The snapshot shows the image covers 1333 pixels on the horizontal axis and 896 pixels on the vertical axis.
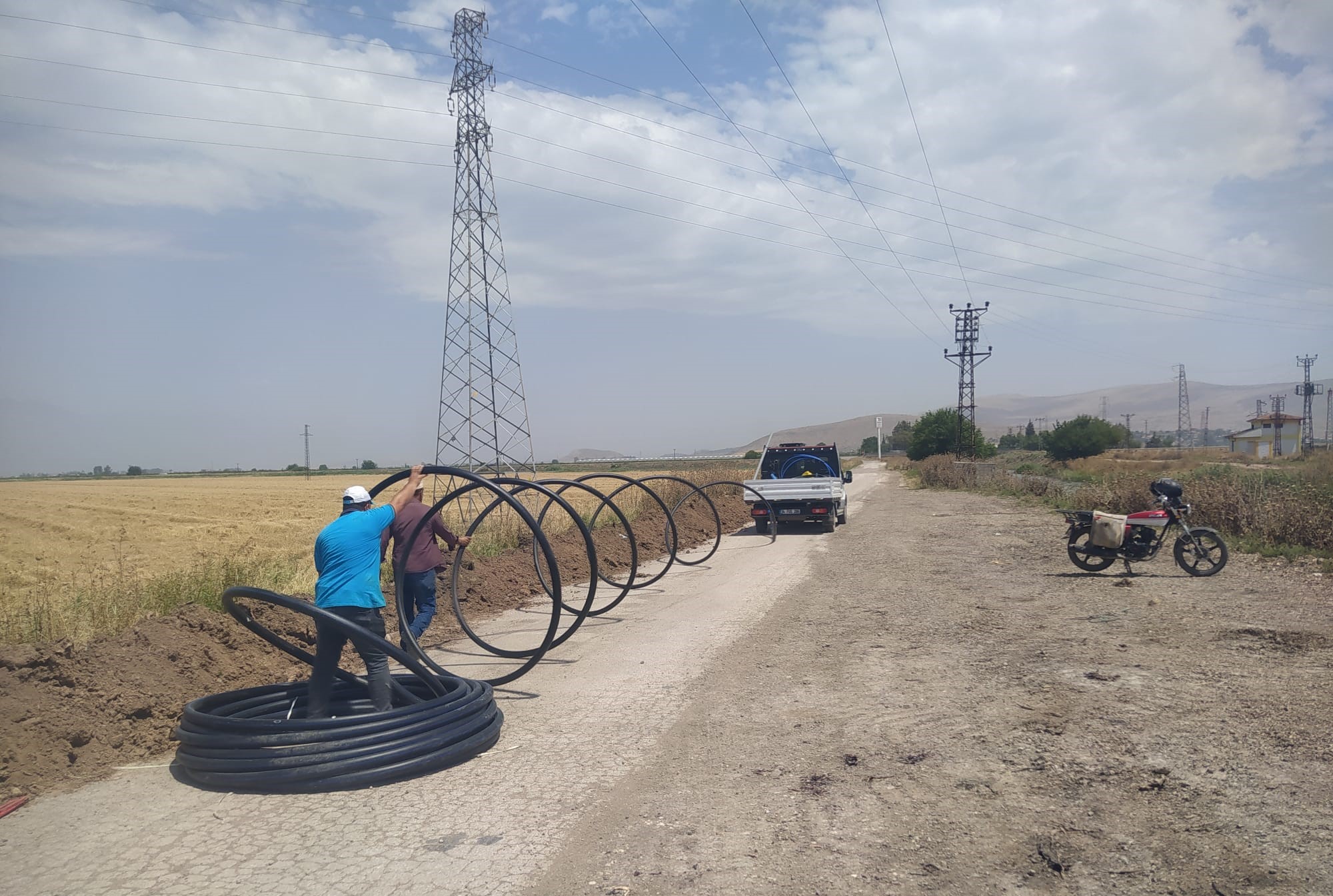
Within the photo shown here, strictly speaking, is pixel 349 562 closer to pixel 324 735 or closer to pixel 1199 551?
pixel 324 735

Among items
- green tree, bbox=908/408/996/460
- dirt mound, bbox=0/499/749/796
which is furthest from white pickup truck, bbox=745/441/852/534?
green tree, bbox=908/408/996/460

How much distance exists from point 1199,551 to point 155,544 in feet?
82.1

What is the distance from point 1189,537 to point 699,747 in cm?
985

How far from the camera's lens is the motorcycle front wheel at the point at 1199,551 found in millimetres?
12367

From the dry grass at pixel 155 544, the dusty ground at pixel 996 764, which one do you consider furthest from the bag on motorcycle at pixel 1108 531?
the dry grass at pixel 155 544

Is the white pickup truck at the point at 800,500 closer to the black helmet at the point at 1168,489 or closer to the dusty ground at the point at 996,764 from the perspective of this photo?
the black helmet at the point at 1168,489

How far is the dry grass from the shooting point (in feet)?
28.3

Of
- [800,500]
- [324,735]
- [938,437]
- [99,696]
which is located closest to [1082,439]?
[938,437]

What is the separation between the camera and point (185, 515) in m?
36.4

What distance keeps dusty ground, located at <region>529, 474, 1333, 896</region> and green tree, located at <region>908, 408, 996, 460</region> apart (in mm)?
54753

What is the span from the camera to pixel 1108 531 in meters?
12.6

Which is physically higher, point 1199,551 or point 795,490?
point 795,490

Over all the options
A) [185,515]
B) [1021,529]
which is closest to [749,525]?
[1021,529]

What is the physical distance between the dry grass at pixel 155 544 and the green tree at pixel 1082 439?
113 ft
